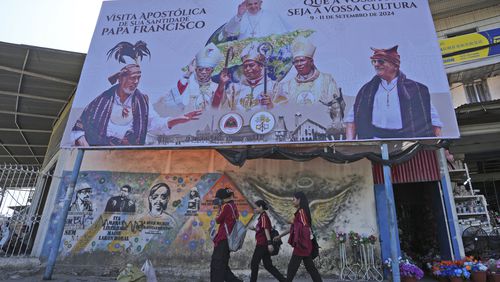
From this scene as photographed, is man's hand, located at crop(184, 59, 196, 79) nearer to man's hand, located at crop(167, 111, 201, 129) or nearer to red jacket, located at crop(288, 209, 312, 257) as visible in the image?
man's hand, located at crop(167, 111, 201, 129)

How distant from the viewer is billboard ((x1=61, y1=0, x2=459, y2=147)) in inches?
→ 246

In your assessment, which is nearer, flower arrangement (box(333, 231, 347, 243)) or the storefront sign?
flower arrangement (box(333, 231, 347, 243))

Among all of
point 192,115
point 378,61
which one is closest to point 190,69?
point 192,115

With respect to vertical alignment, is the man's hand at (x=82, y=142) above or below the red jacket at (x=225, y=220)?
above

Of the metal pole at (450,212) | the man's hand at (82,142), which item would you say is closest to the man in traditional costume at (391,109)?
the metal pole at (450,212)

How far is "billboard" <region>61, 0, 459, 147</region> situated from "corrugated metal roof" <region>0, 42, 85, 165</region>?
3.87 feet

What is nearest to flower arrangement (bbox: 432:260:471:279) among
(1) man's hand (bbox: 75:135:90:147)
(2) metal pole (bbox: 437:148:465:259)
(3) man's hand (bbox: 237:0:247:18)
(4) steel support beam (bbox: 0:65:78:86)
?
(2) metal pole (bbox: 437:148:465:259)

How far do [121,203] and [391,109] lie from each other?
20.8 ft

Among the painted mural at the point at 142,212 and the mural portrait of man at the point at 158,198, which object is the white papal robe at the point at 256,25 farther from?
the mural portrait of man at the point at 158,198

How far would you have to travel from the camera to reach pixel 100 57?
7820 mm

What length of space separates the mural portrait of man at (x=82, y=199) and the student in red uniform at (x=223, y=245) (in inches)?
176

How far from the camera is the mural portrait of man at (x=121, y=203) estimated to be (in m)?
7.64

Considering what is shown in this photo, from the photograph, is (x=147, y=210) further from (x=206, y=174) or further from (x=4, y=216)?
(x=4, y=216)

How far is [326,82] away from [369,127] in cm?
128
